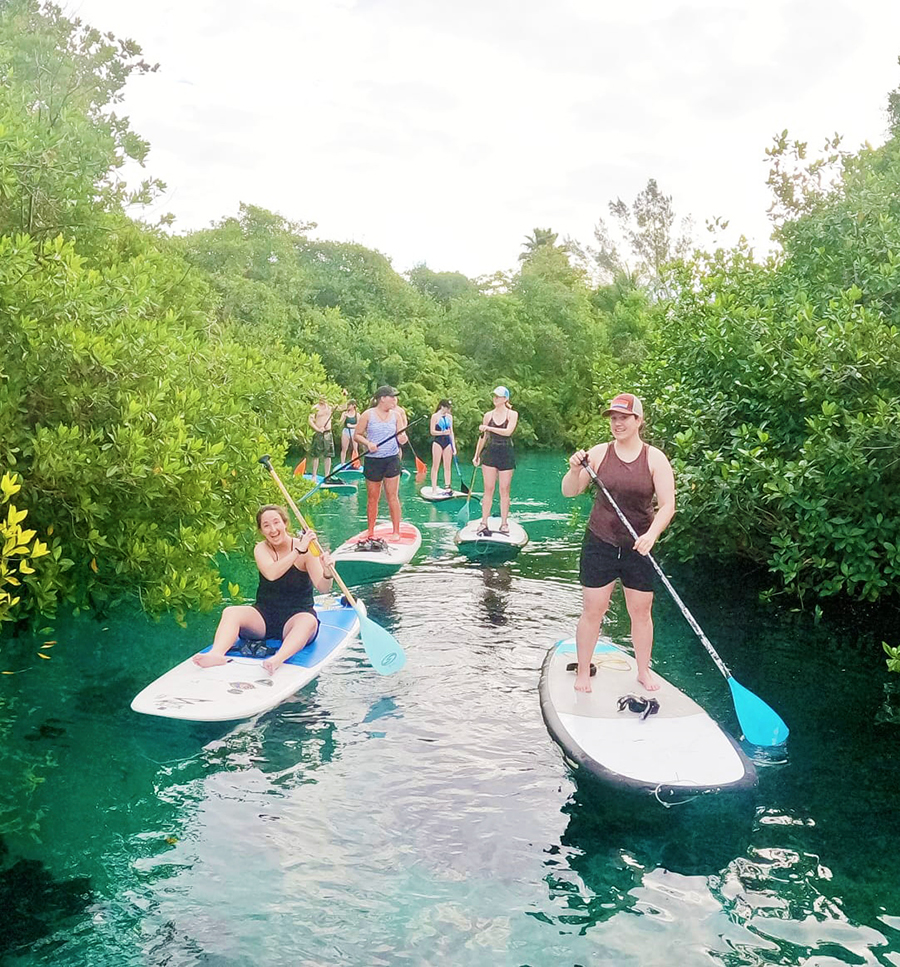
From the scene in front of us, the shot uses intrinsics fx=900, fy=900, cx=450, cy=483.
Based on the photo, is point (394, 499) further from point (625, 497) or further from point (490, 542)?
point (625, 497)

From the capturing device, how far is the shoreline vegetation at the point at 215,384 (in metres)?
6.50

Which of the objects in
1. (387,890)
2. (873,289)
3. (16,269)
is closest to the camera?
(387,890)

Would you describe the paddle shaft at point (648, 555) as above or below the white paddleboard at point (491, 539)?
above

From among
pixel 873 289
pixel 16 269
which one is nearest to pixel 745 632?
pixel 873 289

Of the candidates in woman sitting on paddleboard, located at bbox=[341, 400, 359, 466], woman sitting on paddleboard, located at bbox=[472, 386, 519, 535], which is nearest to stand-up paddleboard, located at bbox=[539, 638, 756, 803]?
woman sitting on paddleboard, located at bbox=[472, 386, 519, 535]

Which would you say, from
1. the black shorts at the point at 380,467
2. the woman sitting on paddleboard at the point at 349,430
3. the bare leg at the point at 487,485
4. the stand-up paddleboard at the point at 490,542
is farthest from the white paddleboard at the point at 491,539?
the woman sitting on paddleboard at the point at 349,430

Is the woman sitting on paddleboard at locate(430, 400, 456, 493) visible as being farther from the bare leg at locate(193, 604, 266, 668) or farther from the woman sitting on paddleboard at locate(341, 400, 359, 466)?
the bare leg at locate(193, 604, 266, 668)

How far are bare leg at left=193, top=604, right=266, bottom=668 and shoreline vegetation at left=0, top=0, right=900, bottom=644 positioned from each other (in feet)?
1.38

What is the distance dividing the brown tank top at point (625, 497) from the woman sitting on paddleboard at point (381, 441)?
4947 mm

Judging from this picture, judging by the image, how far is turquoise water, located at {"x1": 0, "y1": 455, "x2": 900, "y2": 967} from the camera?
3.84m

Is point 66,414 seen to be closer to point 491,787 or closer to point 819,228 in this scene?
point 491,787

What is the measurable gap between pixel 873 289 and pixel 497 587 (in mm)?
5019

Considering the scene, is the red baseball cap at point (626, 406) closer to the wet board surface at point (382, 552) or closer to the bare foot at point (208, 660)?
the bare foot at point (208, 660)

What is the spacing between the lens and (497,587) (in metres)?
10.3
